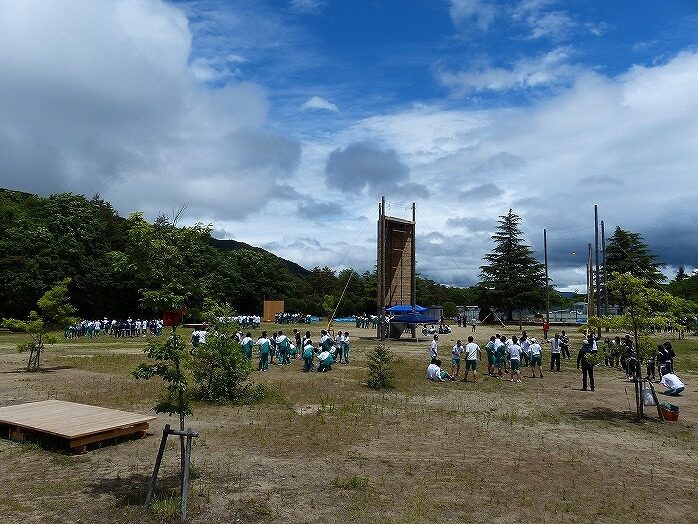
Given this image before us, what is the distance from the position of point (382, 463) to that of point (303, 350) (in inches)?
522

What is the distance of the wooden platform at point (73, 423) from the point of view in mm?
11164

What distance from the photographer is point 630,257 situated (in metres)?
75.4

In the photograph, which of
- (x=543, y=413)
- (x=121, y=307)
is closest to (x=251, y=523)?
(x=543, y=413)

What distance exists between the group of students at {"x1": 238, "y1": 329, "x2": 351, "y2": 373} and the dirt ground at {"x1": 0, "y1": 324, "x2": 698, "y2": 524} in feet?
15.7

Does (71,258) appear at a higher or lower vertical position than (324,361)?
higher

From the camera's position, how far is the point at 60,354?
30.6 metres

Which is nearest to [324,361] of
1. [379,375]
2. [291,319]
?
[379,375]

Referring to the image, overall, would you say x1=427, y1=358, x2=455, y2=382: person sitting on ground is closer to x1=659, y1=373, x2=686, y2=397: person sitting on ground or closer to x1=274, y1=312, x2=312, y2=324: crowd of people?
x1=659, y1=373, x2=686, y2=397: person sitting on ground

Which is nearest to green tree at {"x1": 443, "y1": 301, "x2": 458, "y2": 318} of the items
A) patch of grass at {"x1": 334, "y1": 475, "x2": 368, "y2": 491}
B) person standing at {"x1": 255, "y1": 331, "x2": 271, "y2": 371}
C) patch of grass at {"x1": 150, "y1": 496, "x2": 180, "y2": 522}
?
person standing at {"x1": 255, "y1": 331, "x2": 271, "y2": 371}

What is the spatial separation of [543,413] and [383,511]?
8.70 meters

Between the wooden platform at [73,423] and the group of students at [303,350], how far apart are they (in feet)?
29.5

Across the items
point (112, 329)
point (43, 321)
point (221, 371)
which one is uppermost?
point (43, 321)

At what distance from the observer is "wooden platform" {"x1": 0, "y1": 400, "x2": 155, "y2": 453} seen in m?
11.2

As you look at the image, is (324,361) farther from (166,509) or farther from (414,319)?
(414,319)
